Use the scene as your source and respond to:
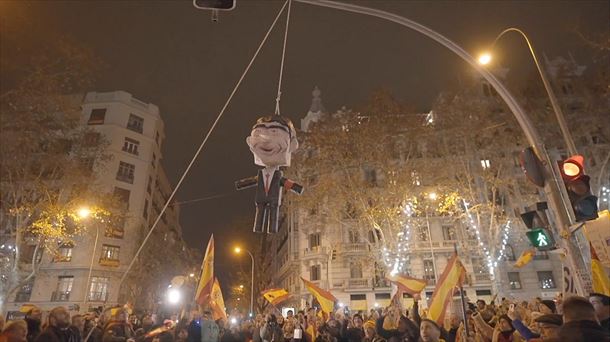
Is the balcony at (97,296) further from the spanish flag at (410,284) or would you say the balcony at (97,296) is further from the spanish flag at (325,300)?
the spanish flag at (410,284)

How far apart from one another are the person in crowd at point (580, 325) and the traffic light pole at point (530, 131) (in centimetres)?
294

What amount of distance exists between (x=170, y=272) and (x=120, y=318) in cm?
3553

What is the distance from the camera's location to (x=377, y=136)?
23125 mm

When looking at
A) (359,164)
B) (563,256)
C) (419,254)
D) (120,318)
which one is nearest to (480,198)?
(419,254)

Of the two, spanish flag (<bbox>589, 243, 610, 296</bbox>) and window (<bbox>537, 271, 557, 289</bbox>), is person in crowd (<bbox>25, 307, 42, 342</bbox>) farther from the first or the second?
window (<bbox>537, 271, 557, 289</bbox>)

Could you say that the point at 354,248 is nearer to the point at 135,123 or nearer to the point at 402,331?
the point at 135,123

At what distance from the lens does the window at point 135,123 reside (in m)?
46.3

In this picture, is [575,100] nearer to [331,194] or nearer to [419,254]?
[419,254]

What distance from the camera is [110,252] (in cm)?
3994

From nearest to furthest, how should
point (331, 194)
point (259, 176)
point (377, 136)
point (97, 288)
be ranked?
point (259, 176) → point (377, 136) → point (331, 194) → point (97, 288)

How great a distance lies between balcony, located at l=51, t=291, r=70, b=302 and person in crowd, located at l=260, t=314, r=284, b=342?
105 ft

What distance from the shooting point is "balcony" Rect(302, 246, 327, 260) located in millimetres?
40188

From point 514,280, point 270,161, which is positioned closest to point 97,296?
point 270,161

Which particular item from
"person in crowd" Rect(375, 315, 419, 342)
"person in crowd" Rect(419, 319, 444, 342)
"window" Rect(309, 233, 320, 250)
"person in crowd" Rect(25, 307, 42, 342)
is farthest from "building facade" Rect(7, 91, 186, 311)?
"person in crowd" Rect(419, 319, 444, 342)
